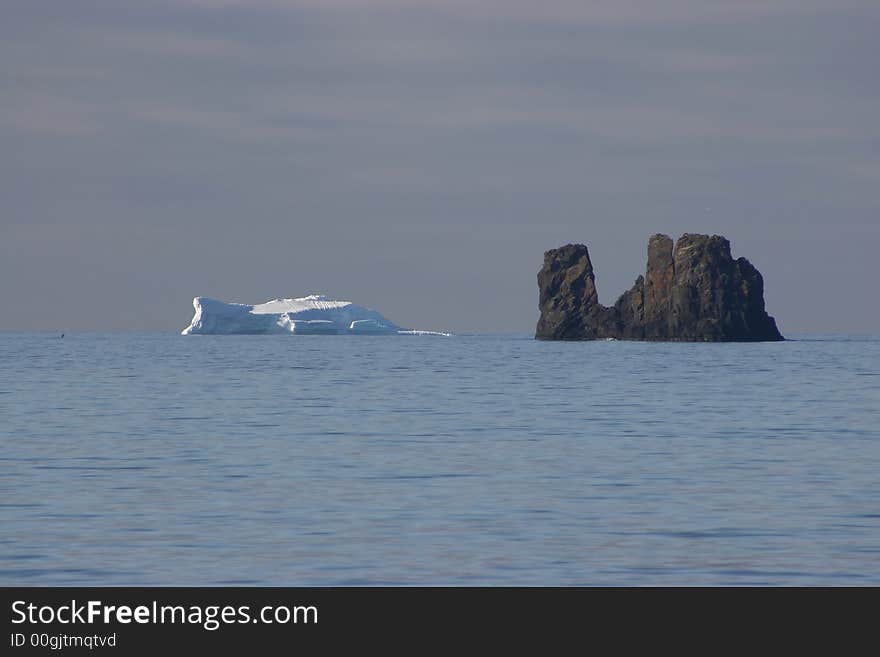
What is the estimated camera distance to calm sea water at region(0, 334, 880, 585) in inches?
633

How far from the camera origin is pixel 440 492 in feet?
73.9

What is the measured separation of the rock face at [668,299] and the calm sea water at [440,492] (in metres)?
130

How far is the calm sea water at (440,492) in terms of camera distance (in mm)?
16078

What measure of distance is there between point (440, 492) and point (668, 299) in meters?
162

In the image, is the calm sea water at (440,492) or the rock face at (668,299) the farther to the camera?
the rock face at (668,299)

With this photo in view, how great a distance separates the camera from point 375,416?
4088 centimetres

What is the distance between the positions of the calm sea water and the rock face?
130 m

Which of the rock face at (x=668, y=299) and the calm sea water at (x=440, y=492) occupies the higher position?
the rock face at (x=668, y=299)

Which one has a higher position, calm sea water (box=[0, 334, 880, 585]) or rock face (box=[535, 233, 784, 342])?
rock face (box=[535, 233, 784, 342])

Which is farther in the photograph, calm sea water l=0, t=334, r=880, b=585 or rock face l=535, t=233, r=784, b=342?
rock face l=535, t=233, r=784, b=342
